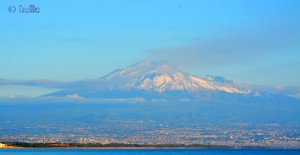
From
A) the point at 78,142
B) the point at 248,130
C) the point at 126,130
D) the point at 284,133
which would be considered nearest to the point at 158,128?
the point at 126,130

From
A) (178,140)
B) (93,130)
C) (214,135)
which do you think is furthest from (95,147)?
(93,130)

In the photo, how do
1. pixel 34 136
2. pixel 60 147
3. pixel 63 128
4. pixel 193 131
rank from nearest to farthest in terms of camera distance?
pixel 60 147
pixel 34 136
pixel 193 131
pixel 63 128

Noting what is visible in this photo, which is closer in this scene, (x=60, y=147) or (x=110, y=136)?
(x=60, y=147)

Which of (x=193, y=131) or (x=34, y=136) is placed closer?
(x=34, y=136)

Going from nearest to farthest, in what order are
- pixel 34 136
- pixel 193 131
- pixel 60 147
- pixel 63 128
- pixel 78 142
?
pixel 60 147, pixel 78 142, pixel 34 136, pixel 193 131, pixel 63 128

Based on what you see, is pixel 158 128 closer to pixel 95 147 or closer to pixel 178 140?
pixel 178 140

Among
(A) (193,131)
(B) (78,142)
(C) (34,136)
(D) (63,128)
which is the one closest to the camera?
(B) (78,142)

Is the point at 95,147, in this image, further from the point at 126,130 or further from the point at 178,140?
the point at 126,130

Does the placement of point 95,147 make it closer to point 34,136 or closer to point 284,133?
point 34,136
